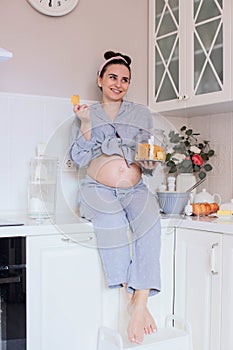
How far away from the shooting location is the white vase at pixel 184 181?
2.54m

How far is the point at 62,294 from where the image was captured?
6.18 feet

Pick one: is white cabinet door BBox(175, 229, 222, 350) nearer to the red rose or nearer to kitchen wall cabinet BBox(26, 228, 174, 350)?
kitchen wall cabinet BBox(26, 228, 174, 350)

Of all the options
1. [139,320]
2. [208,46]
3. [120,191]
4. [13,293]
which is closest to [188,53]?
[208,46]

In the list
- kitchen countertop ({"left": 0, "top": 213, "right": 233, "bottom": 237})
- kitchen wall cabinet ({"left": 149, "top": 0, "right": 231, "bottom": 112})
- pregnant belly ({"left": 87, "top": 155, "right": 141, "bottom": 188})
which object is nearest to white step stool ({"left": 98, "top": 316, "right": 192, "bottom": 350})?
kitchen countertop ({"left": 0, "top": 213, "right": 233, "bottom": 237})

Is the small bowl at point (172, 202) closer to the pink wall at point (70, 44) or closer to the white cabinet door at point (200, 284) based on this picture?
the white cabinet door at point (200, 284)

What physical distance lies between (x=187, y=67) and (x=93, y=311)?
117 cm

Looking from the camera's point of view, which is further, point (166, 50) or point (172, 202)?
point (166, 50)

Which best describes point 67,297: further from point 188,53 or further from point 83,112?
point 188,53

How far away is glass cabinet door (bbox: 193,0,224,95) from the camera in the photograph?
2197mm

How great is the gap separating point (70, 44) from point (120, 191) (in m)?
0.80

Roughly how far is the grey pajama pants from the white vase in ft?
1.64

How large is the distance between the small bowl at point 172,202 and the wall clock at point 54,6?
3.15 feet

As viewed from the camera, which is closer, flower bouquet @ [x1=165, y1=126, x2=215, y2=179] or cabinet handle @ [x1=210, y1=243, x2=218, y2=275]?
cabinet handle @ [x1=210, y1=243, x2=218, y2=275]

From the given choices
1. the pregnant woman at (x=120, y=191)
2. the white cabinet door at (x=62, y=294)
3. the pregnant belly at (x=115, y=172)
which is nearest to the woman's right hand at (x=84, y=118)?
the pregnant woman at (x=120, y=191)
